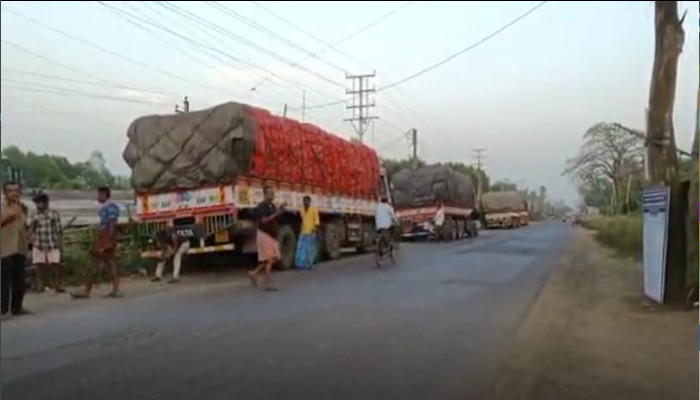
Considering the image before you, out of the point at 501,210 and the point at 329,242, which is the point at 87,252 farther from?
the point at 501,210

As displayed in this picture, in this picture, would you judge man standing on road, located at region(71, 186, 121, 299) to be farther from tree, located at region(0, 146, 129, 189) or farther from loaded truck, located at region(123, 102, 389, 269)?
tree, located at region(0, 146, 129, 189)

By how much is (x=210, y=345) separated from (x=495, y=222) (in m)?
53.6

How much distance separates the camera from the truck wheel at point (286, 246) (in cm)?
1770

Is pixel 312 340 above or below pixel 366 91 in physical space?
below

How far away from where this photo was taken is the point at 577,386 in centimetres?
621

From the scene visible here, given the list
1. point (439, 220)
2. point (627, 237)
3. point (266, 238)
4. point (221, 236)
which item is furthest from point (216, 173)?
point (439, 220)

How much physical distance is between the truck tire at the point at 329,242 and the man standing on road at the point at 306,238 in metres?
2.66

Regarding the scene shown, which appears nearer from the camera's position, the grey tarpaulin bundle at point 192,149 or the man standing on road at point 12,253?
the man standing on road at point 12,253

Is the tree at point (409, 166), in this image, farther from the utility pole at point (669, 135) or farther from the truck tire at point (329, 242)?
the utility pole at point (669, 135)

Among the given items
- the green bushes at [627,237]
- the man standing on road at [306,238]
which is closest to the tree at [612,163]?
the green bushes at [627,237]

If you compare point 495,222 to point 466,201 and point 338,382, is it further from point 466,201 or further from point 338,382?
point 338,382

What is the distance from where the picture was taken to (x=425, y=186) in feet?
114

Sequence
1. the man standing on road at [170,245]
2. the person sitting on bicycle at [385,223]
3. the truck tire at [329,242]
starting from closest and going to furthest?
the man standing on road at [170,245] < the person sitting on bicycle at [385,223] < the truck tire at [329,242]

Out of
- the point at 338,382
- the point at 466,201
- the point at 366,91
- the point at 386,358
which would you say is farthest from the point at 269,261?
the point at 366,91
